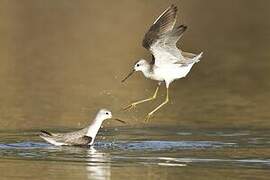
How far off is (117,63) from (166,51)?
426 inches

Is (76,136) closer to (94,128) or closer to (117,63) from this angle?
(94,128)

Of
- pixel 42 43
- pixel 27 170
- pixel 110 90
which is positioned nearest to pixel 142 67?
pixel 27 170

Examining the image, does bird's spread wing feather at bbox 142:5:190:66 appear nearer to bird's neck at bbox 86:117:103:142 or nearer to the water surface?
the water surface

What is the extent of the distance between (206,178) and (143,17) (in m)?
24.5

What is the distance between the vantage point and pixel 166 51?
20.1m

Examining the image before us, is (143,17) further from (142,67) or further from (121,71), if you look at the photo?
(142,67)

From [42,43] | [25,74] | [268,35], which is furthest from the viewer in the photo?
[268,35]

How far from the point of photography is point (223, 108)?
933 inches

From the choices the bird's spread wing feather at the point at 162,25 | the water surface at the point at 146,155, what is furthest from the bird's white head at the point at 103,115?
the bird's spread wing feather at the point at 162,25

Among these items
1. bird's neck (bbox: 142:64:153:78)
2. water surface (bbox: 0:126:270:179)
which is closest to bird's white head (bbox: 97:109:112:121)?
water surface (bbox: 0:126:270:179)

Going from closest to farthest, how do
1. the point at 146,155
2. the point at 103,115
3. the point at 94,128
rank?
the point at 146,155
the point at 94,128
the point at 103,115

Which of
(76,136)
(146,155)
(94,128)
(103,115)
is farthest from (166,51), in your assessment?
(146,155)

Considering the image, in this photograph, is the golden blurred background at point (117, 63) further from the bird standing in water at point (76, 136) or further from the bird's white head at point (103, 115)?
the bird standing in water at point (76, 136)

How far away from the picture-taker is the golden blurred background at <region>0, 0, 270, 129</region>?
22.9 metres
